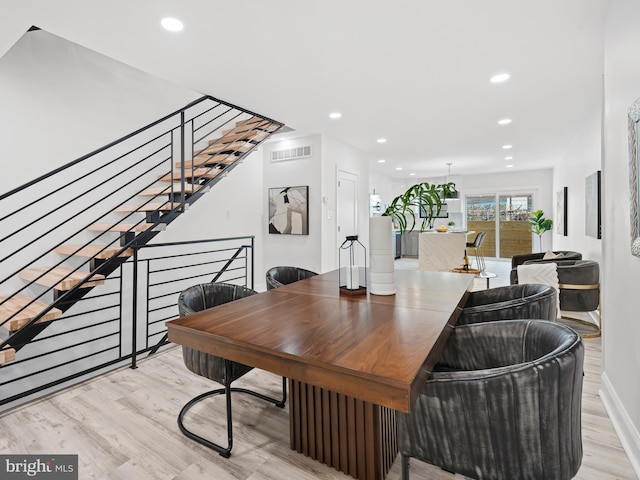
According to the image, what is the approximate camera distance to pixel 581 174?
191 inches

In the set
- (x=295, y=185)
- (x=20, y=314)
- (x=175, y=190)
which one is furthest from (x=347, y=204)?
(x=20, y=314)

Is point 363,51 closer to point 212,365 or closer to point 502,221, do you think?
point 212,365

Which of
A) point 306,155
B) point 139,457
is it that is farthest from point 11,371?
point 306,155

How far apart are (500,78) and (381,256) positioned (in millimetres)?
2463

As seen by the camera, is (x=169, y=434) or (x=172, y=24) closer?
(x=169, y=434)

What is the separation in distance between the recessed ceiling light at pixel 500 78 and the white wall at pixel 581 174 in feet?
4.95

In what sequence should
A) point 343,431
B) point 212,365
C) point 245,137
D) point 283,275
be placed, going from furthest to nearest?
point 245,137, point 283,275, point 212,365, point 343,431

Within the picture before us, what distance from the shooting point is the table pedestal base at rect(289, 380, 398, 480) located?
1.52 m

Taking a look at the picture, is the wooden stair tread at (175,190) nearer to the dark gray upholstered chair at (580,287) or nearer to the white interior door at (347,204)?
the white interior door at (347,204)

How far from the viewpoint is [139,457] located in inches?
68.9

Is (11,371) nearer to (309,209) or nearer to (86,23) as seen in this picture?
(86,23)

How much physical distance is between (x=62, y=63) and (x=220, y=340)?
3.63 meters

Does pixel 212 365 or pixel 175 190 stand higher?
pixel 175 190

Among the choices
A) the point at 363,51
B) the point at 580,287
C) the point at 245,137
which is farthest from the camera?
the point at 245,137
